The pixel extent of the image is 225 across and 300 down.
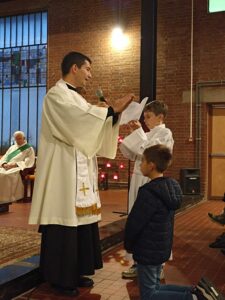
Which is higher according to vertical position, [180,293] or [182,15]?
[182,15]

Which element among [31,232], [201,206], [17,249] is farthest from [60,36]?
[17,249]

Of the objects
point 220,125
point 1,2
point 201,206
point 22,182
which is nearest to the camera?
point 22,182

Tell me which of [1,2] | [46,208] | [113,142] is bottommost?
[46,208]

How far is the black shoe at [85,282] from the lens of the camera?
11.5ft

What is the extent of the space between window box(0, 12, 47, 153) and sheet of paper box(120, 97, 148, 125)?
321 inches

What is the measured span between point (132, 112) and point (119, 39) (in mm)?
7449

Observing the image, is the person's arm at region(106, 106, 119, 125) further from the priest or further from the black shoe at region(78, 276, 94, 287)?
the black shoe at region(78, 276, 94, 287)

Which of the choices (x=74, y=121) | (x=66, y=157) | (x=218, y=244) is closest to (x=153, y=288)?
(x=66, y=157)

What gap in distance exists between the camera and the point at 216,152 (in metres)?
9.80

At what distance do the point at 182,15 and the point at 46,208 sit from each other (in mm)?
7756

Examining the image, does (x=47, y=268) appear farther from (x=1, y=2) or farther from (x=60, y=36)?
(x=1, y=2)

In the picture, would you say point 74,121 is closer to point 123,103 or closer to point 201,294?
point 123,103

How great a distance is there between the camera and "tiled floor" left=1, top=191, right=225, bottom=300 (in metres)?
3.37

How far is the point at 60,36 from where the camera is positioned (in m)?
11.1
